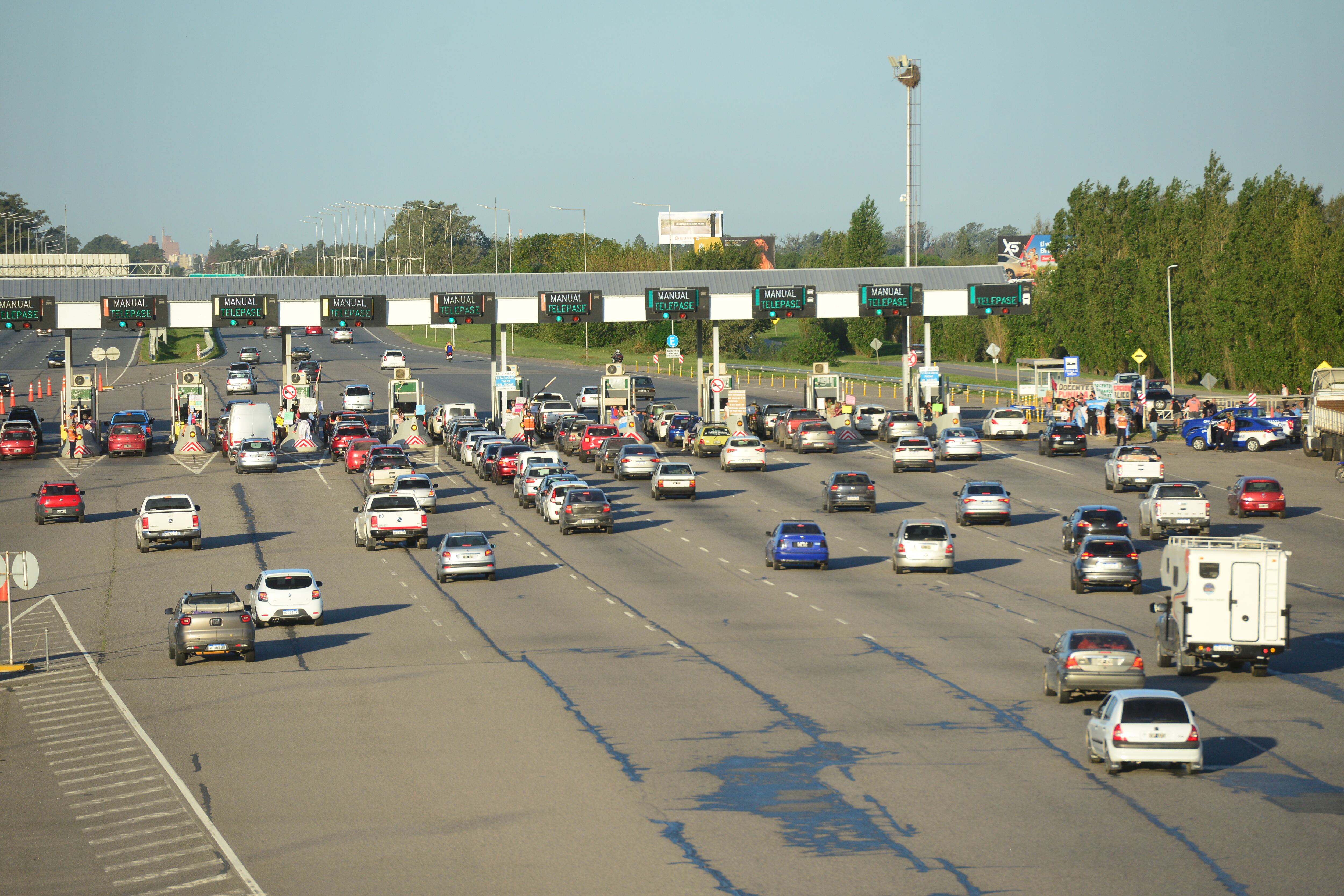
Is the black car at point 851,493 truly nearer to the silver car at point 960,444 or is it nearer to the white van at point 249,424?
the silver car at point 960,444

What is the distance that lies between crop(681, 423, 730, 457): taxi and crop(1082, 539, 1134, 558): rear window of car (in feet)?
103

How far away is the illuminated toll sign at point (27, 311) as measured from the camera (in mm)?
71750

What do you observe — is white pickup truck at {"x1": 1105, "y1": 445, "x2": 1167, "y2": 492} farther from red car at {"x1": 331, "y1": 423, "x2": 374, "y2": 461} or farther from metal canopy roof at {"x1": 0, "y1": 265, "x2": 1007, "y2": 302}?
red car at {"x1": 331, "y1": 423, "x2": 374, "y2": 461}

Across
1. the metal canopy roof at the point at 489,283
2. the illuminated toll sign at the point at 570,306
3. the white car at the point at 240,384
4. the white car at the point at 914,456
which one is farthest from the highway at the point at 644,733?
the white car at the point at 240,384

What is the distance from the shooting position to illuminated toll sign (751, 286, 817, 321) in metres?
78.0

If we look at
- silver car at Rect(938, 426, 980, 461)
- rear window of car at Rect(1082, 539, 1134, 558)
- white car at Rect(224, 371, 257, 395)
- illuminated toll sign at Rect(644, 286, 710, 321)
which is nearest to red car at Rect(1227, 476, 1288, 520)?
rear window of car at Rect(1082, 539, 1134, 558)

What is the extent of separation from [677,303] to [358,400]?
21.8 metres

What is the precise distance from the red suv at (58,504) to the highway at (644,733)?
376 cm

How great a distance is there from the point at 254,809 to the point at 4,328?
188 ft

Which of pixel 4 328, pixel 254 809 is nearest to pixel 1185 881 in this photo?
pixel 254 809

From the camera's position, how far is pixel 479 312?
74.7 meters

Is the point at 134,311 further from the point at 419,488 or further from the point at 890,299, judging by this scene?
the point at 890,299

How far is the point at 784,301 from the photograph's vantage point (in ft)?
257

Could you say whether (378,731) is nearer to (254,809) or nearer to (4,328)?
(254,809)
